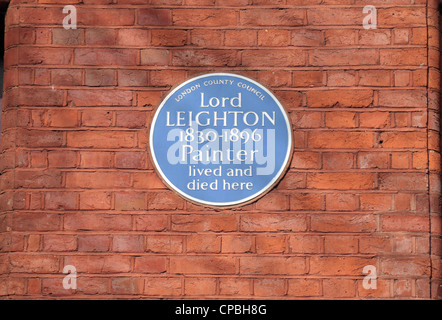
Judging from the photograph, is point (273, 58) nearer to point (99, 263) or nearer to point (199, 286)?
point (199, 286)

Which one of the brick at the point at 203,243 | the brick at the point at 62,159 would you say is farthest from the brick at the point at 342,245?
the brick at the point at 62,159

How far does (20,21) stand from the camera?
398cm

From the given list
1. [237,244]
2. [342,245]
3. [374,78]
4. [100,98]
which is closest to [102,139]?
[100,98]

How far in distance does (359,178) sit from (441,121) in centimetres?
56

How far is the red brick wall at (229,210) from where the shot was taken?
379 cm

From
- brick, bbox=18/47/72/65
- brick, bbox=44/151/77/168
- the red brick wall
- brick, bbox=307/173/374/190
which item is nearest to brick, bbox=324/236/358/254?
the red brick wall

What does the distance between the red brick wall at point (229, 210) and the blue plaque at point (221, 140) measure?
0.20ft

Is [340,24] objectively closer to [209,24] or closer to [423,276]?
[209,24]

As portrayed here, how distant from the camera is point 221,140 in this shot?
152 inches

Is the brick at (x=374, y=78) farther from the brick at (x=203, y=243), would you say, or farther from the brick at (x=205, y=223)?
the brick at (x=203, y=243)

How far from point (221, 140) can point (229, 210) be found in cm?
35

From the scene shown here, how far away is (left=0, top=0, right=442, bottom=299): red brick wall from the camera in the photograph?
149 inches

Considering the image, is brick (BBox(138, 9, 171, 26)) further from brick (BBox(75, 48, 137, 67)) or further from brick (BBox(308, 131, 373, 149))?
brick (BBox(308, 131, 373, 149))

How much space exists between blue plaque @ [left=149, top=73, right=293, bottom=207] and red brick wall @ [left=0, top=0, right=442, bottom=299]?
6 centimetres
